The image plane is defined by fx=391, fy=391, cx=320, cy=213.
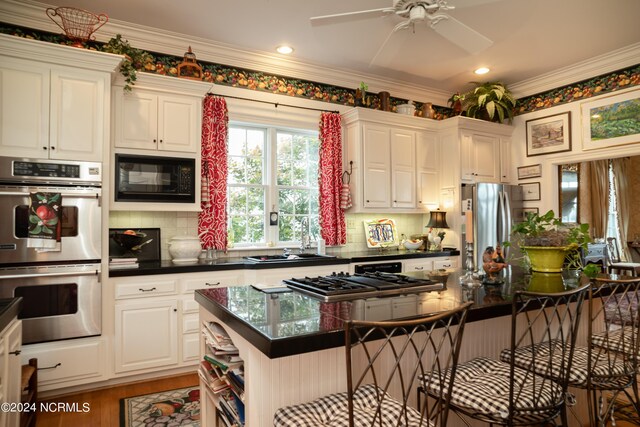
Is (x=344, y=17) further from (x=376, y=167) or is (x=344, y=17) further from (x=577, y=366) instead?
(x=577, y=366)

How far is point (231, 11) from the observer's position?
3277 mm

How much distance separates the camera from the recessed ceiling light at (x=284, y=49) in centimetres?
397

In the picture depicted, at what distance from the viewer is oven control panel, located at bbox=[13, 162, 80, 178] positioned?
2742 mm

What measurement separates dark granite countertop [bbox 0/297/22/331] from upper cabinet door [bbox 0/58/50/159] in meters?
1.38

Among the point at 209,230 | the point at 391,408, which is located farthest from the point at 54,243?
the point at 391,408

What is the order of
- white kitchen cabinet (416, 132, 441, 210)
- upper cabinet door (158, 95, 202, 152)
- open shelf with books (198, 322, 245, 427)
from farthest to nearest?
1. white kitchen cabinet (416, 132, 441, 210)
2. upper cabinet door (158, 95, 202, 152)
3. open shelf with books (198, 322, 245, 427)

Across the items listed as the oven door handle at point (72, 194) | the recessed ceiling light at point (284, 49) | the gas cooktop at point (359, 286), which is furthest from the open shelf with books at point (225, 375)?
the recessed ceiling light at point (284, 49)

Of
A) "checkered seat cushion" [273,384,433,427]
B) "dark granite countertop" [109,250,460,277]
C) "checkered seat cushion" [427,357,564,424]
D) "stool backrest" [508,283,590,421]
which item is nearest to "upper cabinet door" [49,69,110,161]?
"dark granite countertop" [109,250,460,277]

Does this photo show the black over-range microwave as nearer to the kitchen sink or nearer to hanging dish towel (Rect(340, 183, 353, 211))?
the kitchen sink

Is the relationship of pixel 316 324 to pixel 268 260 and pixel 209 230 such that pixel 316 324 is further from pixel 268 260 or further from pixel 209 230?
pixel 209 230

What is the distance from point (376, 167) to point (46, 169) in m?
3.16

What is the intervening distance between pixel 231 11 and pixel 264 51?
81 centimetres

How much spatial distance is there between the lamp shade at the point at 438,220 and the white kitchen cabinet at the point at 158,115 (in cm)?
291

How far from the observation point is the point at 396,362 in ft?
3.89
